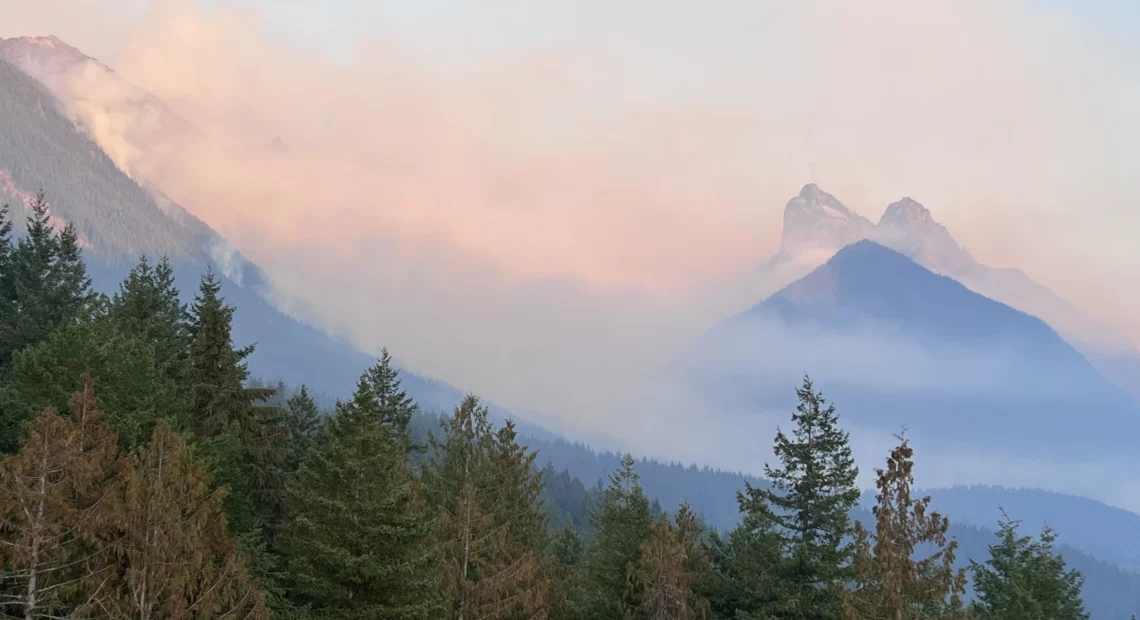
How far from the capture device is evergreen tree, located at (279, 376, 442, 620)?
20.5 metres

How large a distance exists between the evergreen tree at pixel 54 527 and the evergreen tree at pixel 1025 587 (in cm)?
3372

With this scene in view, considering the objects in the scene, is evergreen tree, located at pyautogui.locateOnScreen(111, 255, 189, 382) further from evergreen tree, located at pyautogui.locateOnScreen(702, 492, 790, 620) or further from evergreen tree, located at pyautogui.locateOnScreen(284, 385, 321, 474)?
evergreen tree, located at pyautogui.locateOnScreen(702, 492, 790, 620)

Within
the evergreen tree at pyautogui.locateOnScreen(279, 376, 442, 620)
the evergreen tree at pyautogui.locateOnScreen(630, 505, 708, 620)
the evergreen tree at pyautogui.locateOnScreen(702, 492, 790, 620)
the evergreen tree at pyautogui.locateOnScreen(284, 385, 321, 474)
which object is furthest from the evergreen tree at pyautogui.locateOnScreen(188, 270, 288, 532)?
the evergreen tree at pyautogui.locateOnScreen(702, 492, 790, 620)

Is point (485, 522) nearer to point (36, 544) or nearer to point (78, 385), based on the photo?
point (78, 385)

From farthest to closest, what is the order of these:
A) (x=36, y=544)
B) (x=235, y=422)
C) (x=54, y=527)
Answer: (x=235, y=422) < (x=54, y=527) < (x=36, y=544)

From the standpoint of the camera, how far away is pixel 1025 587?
36344 millimetres

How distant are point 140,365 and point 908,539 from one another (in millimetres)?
25620

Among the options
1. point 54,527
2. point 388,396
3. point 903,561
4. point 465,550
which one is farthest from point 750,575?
point 388,396

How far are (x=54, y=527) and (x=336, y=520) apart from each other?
7.64 metres

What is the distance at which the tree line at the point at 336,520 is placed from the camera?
1548 cm

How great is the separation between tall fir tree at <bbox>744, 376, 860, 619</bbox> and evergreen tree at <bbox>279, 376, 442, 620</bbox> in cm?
1465

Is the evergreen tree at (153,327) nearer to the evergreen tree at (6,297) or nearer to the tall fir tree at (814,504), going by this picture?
the evergreen tree at (6,297)

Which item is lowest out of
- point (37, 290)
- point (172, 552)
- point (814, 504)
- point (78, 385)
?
point (172, 552)

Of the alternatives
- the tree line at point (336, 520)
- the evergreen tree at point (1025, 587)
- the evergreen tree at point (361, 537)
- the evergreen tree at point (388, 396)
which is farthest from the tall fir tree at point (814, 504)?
the evergreen tree at point (388, 396)
